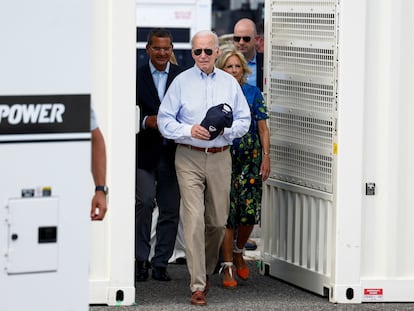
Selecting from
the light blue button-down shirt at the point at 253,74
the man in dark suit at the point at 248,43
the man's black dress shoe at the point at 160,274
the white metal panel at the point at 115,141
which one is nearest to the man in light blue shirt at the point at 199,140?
the white metal panel at the point at 115,141

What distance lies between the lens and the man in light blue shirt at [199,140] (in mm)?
8742

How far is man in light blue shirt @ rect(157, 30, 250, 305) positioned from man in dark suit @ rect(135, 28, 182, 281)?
2.14 feet

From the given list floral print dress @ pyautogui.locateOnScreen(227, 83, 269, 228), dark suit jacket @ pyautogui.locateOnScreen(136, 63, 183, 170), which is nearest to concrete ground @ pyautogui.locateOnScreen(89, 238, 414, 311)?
floral print dress @ pyautogui.locateOnScreen(227, 83, 269, 228)

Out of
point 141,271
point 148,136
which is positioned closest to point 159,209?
point 141,271

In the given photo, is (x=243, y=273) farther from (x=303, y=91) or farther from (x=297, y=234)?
(x=303, y=91)

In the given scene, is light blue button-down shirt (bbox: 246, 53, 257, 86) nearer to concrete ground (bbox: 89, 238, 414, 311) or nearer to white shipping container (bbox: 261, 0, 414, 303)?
white shipping container (bbox: 261, 0, 414, 303)

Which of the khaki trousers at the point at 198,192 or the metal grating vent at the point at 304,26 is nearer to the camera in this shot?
the khaki trousers at the point at 198,192

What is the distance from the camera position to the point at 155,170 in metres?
9.65

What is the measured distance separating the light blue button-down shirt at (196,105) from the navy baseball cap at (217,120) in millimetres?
122

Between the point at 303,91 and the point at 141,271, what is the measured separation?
181cm

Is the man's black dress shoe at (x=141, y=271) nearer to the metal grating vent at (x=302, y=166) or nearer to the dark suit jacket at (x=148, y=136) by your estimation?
the dark suit jacket at (x=148, y=136)

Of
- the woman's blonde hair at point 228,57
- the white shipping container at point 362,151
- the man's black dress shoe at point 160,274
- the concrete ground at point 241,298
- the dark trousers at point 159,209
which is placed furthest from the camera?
the man's black dress shoe at point 160,274

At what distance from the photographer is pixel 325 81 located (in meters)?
9.05

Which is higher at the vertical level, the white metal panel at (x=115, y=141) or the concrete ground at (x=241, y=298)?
the white metal panel at (x=115, y=141)
